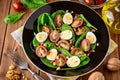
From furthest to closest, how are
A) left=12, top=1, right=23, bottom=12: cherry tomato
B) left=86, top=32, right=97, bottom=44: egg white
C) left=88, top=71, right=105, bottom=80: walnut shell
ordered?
1. left=12, top=1, right=23, bottom=12: cherry tomato
2. left=86, top=32, right=97, bottom=44: egg white
3. left=88, top=71, right=105, bottom=80: walnut shell

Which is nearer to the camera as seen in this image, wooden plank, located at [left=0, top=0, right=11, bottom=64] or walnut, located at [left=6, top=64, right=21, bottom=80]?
walnut, located at [left=6, top=64, right=21, bottom=80]

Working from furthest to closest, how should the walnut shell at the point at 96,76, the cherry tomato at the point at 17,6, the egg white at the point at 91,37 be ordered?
the cherry tomato at the point at 17,6, the egg white at the point at 91,37, the walnut shell at the point at 96,76

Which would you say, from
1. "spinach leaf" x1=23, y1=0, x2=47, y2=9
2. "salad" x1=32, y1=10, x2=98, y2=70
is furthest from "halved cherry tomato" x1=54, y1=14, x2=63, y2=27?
"spinach leaf" x1=23, y1=0, x2=47, y2=9

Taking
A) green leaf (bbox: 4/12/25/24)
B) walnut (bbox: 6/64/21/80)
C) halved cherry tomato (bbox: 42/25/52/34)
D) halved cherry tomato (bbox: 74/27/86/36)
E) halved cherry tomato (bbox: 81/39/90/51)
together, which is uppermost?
green leaf (bbox: 4/12/25/24)

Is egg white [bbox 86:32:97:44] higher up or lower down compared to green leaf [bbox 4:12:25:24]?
lower down

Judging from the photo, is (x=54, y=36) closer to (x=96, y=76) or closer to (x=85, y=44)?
(x=85, y=44)

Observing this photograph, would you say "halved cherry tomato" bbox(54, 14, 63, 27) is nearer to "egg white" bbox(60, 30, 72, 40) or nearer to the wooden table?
"egg white" bbox(60, 30, 72, 40)

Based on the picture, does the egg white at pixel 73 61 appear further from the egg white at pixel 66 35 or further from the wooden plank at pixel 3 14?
the wooden plank at pixel 3 14

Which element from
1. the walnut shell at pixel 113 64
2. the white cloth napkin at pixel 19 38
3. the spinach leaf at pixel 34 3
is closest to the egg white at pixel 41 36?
the white cloth napkin at pixel 19 38
